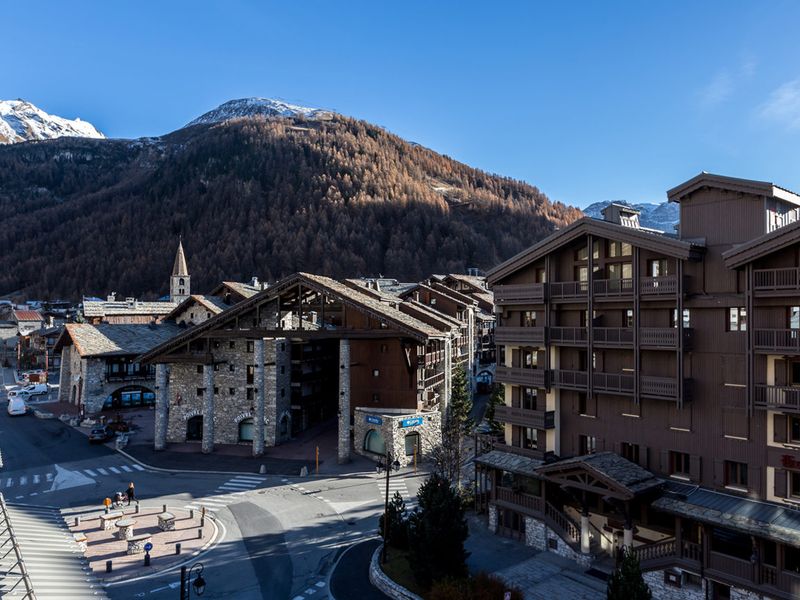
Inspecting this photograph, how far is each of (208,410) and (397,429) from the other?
18.7 meters

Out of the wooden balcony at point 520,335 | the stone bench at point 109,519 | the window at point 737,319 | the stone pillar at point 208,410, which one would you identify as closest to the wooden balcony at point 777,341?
the window at point 737,319

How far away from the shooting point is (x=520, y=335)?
3225 cm

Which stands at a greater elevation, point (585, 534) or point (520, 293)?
point (520, 293)

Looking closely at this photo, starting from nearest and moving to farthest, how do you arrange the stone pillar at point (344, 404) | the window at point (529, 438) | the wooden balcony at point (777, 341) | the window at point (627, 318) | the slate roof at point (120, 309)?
the wooden balcony at point (777, 341)
the window at point (627, 318)
the window at point (529, 438)
the stone pillar at point (344, 404)
the slate roof at point (120, 309)

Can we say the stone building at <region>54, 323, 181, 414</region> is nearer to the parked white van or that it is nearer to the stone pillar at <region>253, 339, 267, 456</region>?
the parked white van

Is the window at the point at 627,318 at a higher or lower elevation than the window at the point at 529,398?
higher

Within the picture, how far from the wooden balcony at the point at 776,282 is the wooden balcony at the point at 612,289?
5.70 metres

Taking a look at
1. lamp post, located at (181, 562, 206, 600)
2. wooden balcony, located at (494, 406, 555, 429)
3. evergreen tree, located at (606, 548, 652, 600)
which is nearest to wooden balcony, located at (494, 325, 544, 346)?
wooden balcony, located at (494, 406, 555, 429)

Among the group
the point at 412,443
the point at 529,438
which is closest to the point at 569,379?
the point at 529,438

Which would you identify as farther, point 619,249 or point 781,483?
point 619,249

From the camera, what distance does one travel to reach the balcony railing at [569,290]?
2980 cm

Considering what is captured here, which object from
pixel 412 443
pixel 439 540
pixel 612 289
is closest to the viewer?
pixel 439 540

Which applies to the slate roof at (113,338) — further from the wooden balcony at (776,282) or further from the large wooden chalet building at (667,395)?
the wooden balcony at (776,282)

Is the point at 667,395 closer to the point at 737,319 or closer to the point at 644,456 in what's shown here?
the point at 644,456
